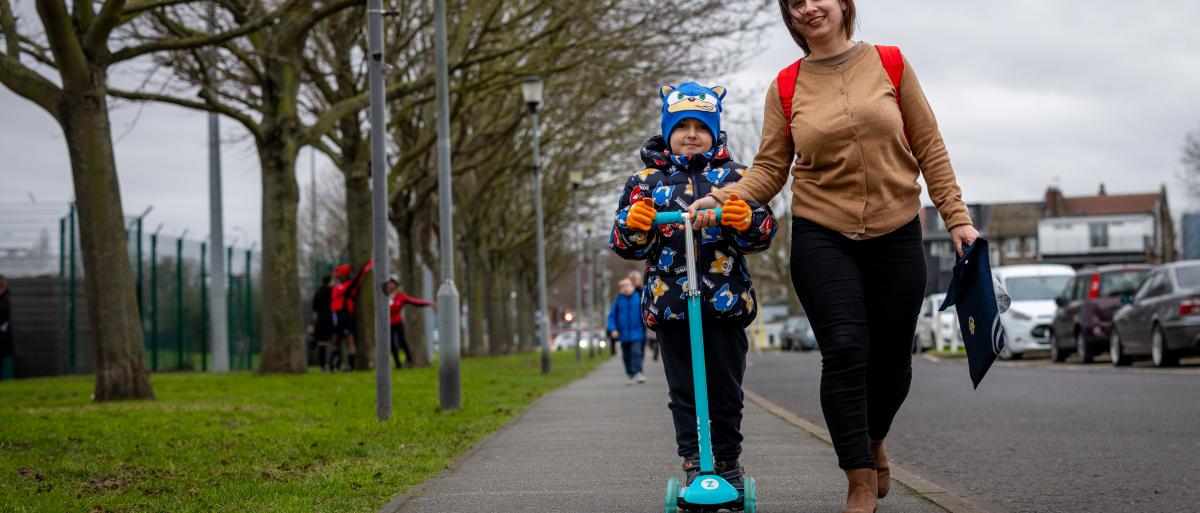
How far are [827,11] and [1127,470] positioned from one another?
3467 mm

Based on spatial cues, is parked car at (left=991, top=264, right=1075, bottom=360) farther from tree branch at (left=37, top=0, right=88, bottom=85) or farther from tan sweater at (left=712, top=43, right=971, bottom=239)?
tan sweater at (left=712, top=43, right=971, bottom=239)

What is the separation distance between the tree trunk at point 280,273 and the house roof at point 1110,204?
93.3 metres

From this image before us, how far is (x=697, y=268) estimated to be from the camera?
553cm

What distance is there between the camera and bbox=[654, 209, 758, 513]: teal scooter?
5109mm

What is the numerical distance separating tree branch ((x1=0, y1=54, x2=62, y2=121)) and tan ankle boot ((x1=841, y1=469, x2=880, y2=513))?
1074cm

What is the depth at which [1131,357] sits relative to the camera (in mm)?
20172

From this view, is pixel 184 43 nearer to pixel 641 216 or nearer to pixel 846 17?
pixel 641 216

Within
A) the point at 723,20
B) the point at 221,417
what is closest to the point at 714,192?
the point at 221,417

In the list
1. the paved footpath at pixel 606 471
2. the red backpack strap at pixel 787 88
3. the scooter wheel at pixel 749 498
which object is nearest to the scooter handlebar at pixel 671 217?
the red backpack strap at pixel 787 88

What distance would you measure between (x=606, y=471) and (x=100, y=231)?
7764 mm

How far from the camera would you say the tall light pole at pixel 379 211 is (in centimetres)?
1123

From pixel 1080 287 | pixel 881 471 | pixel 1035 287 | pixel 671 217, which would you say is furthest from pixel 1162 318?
pixel 671 217

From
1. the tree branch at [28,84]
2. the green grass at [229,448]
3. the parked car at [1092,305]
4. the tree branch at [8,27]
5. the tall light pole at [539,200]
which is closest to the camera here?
the green grass at [229,448]

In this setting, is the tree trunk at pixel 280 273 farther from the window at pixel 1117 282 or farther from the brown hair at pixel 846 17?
the brown hair at pixel 846 17
